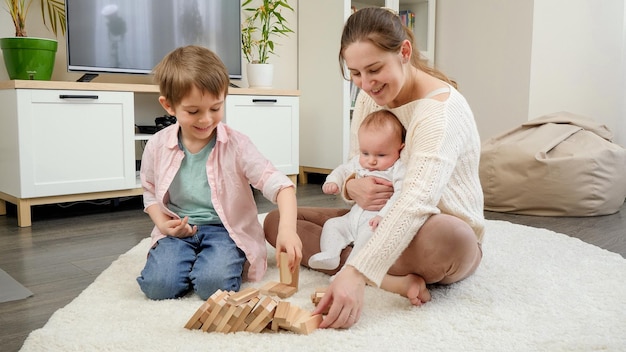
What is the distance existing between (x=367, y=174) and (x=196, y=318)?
587mm

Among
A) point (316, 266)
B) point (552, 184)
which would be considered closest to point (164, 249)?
point (316, 266)

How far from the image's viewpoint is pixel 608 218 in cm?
262

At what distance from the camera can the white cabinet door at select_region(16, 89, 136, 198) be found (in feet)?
7.85

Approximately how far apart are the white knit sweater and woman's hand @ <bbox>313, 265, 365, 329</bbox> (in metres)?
0.02

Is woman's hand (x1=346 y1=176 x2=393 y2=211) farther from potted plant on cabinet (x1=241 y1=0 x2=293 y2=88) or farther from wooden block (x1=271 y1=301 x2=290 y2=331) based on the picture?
potted plant on cabinet (x1=241 y1=0 x2=293 y2=88)

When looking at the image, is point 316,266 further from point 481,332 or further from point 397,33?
point 397,33

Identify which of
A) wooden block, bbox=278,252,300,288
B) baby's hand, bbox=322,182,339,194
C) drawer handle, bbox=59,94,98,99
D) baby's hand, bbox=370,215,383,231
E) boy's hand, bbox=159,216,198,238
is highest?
A: drawer handle, bbox=59,94,98,99

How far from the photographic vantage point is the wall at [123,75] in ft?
8.90

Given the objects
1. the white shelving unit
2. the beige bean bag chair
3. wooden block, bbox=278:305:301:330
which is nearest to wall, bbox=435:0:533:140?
the white shelving unit

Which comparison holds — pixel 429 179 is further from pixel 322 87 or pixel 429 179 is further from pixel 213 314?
pixel 322 87

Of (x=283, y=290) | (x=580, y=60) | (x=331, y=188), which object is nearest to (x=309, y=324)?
(x=283, y=290)

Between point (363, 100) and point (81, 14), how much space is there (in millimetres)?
1716

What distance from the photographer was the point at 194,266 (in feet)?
4.65

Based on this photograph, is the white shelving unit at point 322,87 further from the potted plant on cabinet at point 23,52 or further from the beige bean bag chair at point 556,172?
the potted plant on cabinet at point 23,52
